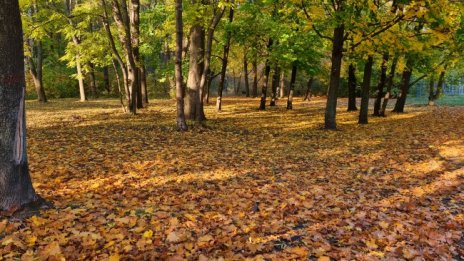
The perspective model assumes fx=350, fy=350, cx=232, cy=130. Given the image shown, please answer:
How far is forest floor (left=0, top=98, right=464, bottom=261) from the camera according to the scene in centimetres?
→ 485

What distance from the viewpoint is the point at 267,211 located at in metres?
6.39

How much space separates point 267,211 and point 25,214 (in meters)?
3.91

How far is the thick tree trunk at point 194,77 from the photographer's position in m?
15.0

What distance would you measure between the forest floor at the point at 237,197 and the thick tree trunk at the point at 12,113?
0.49 m

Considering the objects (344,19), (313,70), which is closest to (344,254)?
(344,19)

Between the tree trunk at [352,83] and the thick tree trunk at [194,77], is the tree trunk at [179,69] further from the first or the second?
the tree trunk at [352,83]

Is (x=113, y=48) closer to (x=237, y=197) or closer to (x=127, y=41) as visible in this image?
(x=127, y=41)

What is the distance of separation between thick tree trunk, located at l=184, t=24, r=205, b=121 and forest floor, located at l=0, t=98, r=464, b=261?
6.72ft

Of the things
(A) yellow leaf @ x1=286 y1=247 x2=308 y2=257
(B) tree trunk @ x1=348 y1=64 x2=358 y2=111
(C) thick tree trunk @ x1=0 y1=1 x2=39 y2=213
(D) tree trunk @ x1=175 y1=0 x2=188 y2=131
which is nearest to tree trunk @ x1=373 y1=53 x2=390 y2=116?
(B) tree trunk @ x1=348 y1=64 x2=358 y2=111

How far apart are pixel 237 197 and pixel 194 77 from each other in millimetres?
9153

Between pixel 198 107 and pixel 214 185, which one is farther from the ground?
pixel 198 107

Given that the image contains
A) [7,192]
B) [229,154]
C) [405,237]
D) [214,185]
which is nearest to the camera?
[7,192]

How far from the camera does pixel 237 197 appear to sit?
7051 mm

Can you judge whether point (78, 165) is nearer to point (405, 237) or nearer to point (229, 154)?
point (229, 154)
